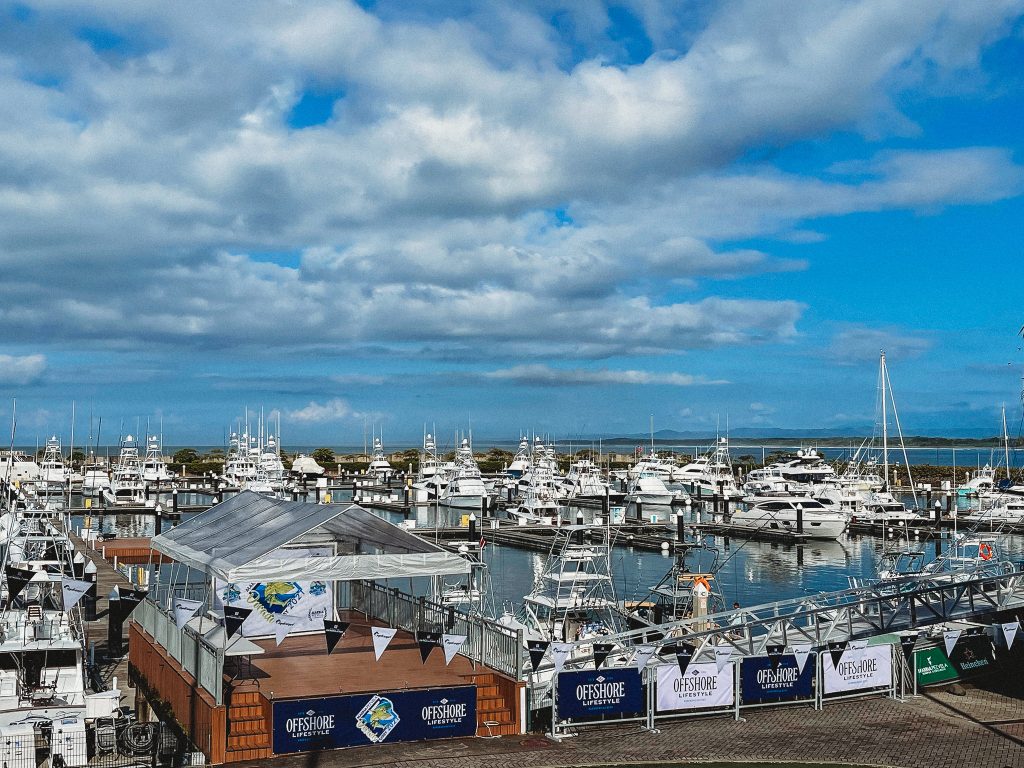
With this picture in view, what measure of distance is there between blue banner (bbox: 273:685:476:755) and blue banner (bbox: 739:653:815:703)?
5951 millimetres

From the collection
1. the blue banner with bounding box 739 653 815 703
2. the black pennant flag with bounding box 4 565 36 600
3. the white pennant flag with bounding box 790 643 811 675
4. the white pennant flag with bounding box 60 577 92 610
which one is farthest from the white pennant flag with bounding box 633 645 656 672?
the black pennant flag with bounding box 4 565 36 600

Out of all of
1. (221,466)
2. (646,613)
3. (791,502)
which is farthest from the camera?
(221,466)

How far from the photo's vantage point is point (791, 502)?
295ft

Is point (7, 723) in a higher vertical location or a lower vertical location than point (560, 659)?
lower

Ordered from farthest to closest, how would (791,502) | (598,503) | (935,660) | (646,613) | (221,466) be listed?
(221,466) < (598,503) < (791,502) < (646,613) < (935,660)

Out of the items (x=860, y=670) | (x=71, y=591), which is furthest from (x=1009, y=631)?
(x=71, y=591)

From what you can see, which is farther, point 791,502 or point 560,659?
point 791,502

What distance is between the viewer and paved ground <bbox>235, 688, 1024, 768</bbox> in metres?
19.0

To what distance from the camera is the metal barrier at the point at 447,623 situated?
69.7ft

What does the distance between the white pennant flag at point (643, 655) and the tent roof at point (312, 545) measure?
4.11m

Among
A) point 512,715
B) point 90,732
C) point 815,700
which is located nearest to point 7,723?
point 90,732

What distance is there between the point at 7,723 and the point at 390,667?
8.22 m

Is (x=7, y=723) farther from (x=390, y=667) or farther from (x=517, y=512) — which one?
(x=517, y=512)

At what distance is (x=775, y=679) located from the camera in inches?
892
